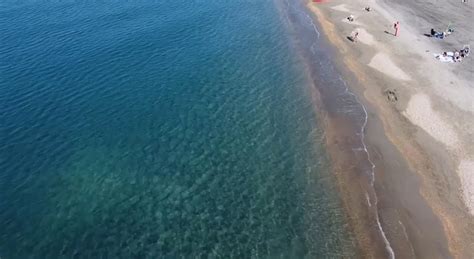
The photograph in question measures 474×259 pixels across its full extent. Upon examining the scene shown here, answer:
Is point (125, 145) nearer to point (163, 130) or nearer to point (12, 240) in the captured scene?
point (163, 130)

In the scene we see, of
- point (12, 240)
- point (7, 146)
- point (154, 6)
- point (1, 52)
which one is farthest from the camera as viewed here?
point (154, 6)

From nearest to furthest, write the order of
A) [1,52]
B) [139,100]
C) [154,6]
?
[139,100], [1,52], [154,6]

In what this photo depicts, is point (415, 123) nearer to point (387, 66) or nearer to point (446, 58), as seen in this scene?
point (387, 66)

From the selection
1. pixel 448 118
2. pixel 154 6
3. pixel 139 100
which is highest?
pixel 154 6

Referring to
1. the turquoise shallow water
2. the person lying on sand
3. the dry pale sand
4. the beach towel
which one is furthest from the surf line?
the person lying on sand

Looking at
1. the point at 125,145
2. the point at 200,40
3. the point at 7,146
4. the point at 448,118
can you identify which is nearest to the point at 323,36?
the point at 200,40

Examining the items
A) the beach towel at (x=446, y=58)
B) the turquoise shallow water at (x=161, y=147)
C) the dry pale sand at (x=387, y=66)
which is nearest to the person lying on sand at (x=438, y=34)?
the beach towel at (x=446, y=58)
